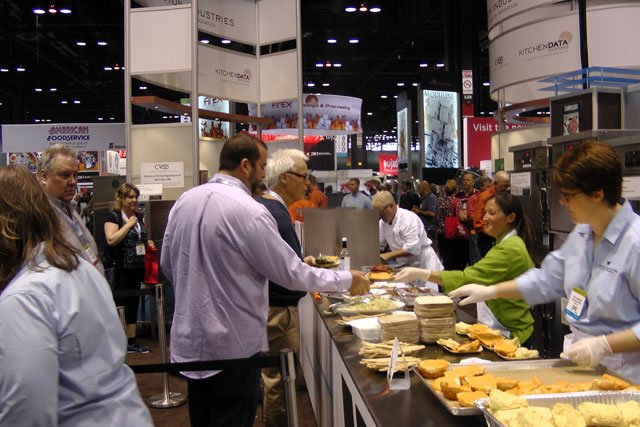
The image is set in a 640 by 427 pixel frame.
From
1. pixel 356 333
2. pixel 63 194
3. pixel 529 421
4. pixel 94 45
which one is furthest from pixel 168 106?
pixel 94 45

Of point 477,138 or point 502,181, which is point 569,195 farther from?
point 477,138

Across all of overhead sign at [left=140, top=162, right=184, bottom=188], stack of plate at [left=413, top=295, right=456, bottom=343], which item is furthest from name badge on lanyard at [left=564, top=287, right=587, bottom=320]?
overhead sign at [left=140, top=162, right=184, bottom=188]

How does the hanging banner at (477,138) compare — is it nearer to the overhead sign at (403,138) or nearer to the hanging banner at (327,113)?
the overhead sign at (403,138)

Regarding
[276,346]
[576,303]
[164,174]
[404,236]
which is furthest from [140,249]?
[576,303]

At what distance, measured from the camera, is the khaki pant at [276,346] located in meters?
3.46

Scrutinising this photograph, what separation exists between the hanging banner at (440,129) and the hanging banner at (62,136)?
25.8 ft

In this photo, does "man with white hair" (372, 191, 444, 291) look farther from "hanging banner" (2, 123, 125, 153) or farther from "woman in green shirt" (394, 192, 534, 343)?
"hanging banner" (2, 123, 125, 153)

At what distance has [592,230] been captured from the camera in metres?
2.10

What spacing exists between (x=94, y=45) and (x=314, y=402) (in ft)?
57.7

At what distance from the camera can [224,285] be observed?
93.6 inches

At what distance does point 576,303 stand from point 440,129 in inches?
469

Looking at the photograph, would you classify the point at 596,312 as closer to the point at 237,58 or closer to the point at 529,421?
the point at 529,421

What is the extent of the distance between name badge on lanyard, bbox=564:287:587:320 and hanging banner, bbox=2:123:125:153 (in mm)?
14935

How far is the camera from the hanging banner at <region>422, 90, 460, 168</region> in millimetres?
13430
